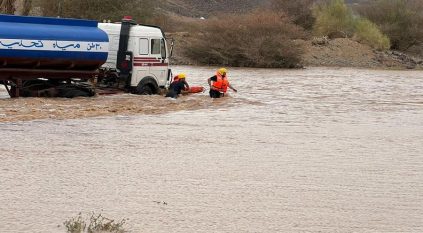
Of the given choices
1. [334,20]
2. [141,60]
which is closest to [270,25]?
[334,20]

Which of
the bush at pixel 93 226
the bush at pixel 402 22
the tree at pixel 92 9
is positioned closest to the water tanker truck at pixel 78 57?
the bush at pixel 93 226

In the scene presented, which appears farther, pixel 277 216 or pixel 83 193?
pixel 83 193

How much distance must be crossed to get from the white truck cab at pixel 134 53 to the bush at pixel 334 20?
167ft

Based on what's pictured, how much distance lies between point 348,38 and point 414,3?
11.8 metres

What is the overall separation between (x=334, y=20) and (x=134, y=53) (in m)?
55.1

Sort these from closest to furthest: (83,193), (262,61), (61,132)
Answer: (83,193) < (61,132) < (262,61)

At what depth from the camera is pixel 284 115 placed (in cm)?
2234

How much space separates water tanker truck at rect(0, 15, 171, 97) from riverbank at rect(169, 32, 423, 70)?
36.7 meters

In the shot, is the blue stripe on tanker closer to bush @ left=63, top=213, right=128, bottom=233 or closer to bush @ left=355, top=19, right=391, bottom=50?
bush @ left=63, top=213, right=128, bottom=233

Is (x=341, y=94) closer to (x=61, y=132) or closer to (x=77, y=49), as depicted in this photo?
(x=77, y=49)

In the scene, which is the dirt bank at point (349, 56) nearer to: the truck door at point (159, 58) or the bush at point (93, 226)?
the truck door at point (159, 58)

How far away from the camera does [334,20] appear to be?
7619 cm

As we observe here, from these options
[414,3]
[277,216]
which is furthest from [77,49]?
[414,3]

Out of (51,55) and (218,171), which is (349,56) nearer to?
(51,55)
